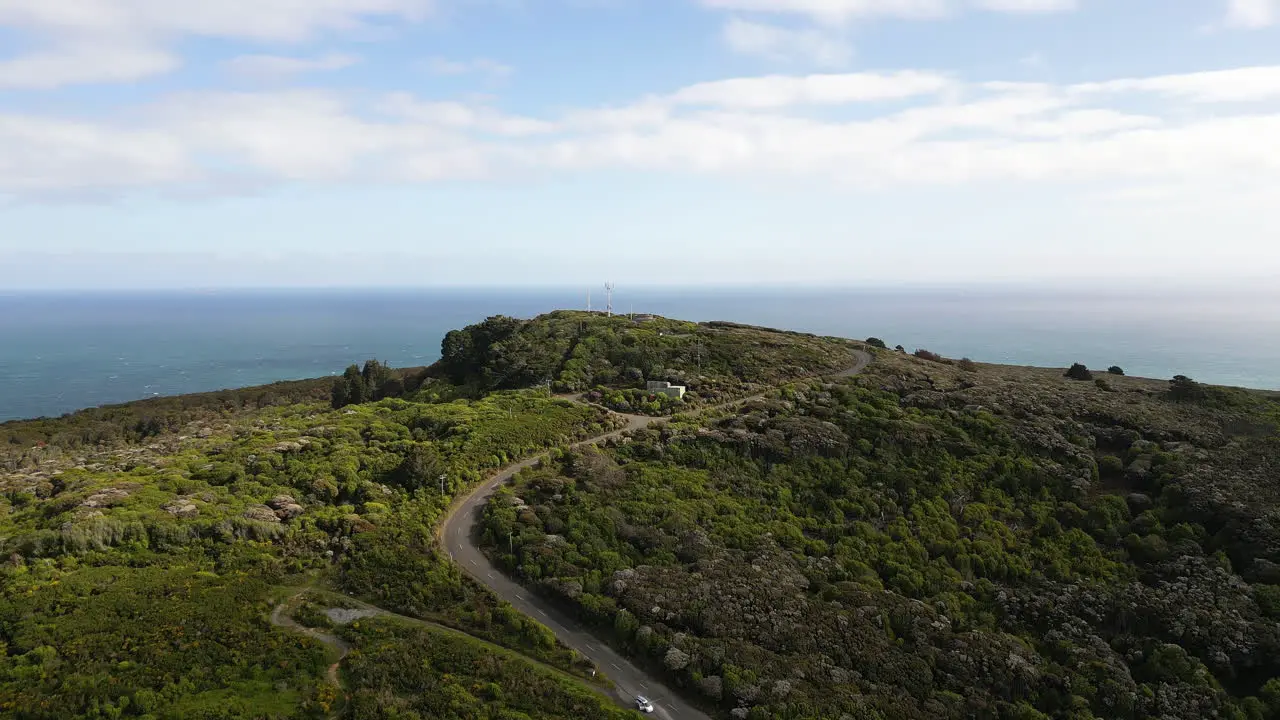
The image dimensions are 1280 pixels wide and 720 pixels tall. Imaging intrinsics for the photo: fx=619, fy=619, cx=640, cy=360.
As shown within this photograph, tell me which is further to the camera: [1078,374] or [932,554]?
[1078,374]

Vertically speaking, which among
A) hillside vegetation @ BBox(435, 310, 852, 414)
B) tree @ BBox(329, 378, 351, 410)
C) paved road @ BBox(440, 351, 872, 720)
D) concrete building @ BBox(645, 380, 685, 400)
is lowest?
paved road @ BBox(440, 351, 872, 720)

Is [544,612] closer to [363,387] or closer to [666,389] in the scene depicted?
[666,389]

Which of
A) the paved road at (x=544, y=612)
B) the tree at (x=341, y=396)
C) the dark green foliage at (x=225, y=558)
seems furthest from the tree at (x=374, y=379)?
the paved road at (x=544, y=612)

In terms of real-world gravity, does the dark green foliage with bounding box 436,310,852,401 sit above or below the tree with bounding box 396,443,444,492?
above

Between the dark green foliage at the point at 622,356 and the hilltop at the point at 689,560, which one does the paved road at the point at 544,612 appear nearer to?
the hilltop at the point at 689,560

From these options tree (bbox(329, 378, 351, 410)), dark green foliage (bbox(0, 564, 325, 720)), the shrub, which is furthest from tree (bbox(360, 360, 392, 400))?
the shrub

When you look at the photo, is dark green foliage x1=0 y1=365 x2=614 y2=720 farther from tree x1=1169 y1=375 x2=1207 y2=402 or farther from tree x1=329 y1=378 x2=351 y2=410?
tree x1=1169 y1=375 x2=1207 y2=402

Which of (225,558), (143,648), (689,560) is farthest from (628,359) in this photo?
(143,648)
